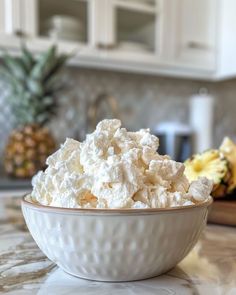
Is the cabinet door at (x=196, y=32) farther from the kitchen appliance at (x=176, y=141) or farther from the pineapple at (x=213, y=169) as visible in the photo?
the pineapple at (x=213, y=169)

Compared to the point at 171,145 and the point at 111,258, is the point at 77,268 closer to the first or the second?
the point at 111,258

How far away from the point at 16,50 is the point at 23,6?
0.63 feet

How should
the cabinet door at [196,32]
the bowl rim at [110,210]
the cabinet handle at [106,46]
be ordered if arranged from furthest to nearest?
1. the cabinet door at [196,32]
2. the cabinet handle at [106,46]
3. the bowl rim at [110,210]

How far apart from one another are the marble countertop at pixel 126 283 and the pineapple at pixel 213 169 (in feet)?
0.37

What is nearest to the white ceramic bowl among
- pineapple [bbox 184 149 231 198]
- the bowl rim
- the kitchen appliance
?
the bowl rim

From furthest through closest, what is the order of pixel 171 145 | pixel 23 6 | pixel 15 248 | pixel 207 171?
pixel 171 145, pixel 23 6, pixel 207 171, pixel 15 248

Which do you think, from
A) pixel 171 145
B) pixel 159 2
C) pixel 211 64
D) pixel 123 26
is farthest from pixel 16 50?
pixel 211 64

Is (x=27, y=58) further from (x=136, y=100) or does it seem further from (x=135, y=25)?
(x=136, y=100)

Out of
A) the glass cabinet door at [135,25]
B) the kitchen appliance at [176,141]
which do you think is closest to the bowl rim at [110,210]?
the glass cabinet door at [135,25]

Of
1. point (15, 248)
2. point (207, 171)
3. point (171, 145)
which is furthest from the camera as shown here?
point (171, 145)

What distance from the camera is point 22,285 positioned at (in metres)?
0.41

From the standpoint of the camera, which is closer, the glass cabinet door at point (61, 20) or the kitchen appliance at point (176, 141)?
the glass cabinet door at point (61, 20)

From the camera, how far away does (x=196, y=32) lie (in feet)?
7.00

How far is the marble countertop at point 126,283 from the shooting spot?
0.40m
